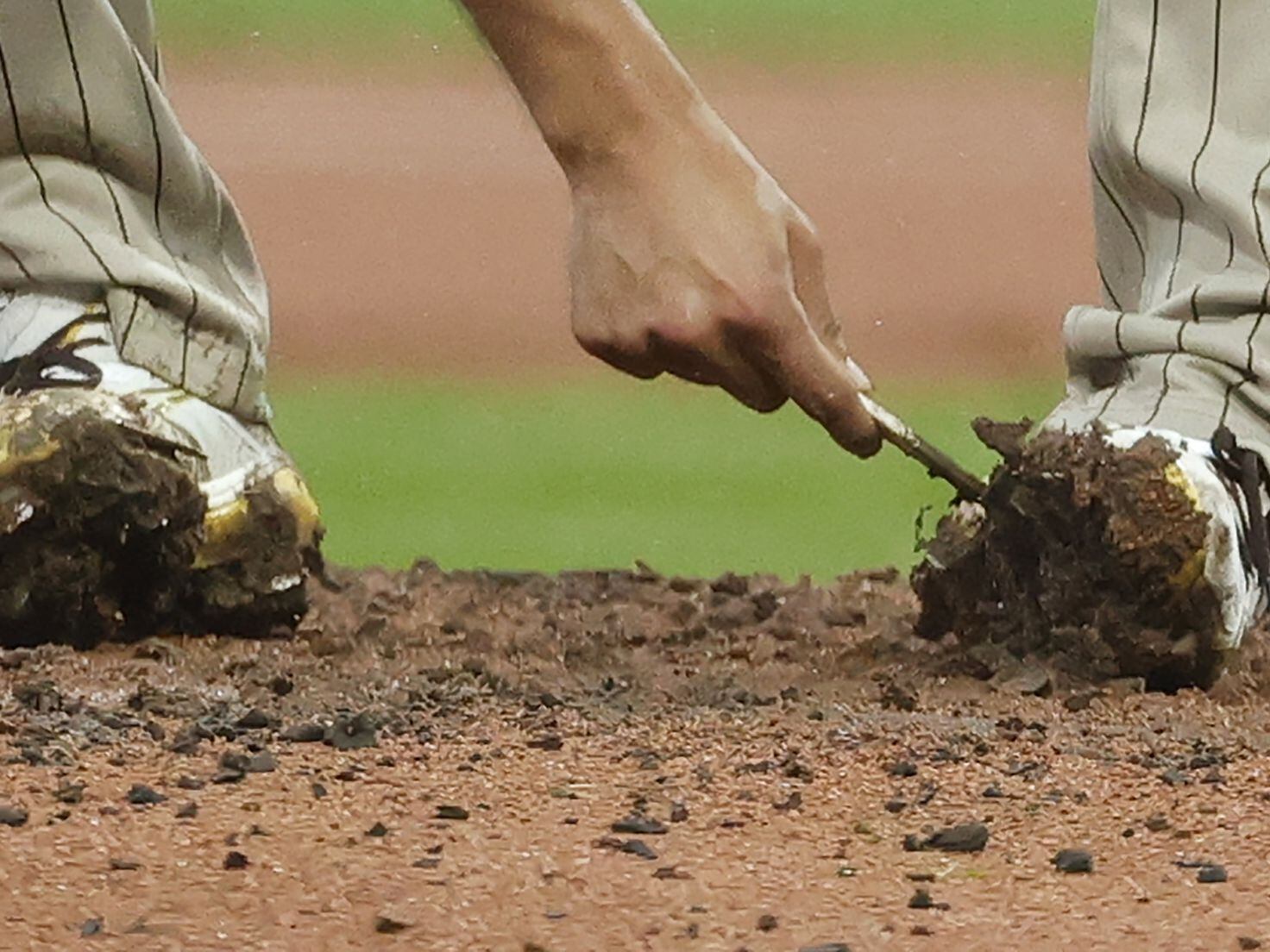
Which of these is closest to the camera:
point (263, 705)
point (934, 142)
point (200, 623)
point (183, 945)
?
point (183, 945)

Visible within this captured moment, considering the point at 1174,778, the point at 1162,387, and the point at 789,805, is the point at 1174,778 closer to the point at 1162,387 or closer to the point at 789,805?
the point at 789,805

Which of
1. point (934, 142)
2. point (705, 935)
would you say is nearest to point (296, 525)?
point (705, 935)

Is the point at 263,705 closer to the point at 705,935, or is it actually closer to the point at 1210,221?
the point at 705,935

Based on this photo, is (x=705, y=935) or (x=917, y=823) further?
(x=917, y=823)

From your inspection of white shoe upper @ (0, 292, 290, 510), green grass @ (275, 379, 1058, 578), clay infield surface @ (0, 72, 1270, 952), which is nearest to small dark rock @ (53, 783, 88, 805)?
clay infield surface @ (0, 72, 1270, 952)

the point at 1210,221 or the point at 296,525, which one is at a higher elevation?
the point at 1210,221

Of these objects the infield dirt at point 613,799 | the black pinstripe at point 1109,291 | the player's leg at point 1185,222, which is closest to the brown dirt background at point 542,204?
the black pinstripe at point 1109,291
